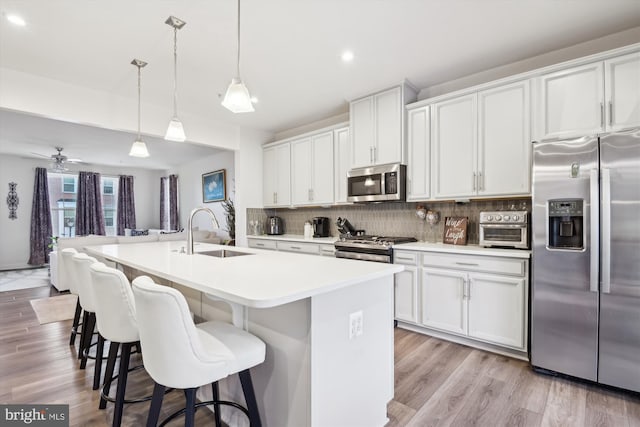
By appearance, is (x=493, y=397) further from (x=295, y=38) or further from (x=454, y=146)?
(x=295, y=38)

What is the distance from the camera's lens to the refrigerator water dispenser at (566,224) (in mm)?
2162

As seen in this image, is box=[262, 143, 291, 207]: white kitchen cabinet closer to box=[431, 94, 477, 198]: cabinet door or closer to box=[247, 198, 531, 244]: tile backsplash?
box=[247, 198, 531, 244]: tile backsplash

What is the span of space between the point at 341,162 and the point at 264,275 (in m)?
2.77

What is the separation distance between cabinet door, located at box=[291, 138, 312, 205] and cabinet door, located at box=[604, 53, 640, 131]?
122 inches

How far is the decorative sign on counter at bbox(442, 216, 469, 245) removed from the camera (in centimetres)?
318

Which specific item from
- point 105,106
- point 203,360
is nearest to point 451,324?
point 203,360

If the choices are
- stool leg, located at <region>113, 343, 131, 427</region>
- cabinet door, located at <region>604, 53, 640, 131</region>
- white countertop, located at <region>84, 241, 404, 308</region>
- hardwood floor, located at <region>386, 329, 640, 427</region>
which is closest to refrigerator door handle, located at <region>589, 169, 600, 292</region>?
cabinet door, located at <region>604, 53, 640, 131</region>

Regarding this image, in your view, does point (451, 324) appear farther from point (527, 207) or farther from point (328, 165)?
point (328, 165)

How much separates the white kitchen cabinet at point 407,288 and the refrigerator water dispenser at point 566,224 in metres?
1.12

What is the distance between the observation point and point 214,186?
679 cm

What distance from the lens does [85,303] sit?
2.16 m

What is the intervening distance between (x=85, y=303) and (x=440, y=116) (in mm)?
3363

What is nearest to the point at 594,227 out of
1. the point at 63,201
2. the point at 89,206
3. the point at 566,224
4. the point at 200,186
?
the point at 566,224

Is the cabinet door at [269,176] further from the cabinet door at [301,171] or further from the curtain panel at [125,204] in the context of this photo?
the curtain panel at [125,204]
